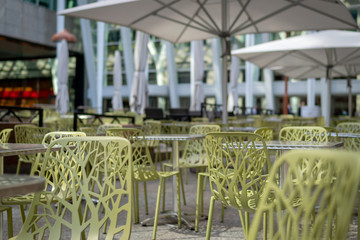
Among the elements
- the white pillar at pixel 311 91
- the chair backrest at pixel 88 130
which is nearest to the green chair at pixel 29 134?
the chair backrest at pixel 88 130

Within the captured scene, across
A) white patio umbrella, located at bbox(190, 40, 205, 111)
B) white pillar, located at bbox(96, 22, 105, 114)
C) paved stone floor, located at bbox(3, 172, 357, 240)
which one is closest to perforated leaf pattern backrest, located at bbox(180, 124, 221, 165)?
paved stone floor, located at bbox(3, 172, 357, 240)

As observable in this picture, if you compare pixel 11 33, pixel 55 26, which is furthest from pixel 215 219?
pixel 55 26

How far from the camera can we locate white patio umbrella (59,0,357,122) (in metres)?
5.74

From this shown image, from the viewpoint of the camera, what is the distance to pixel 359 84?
73.8ft

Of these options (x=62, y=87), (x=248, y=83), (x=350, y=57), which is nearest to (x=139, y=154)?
(x=350, y=57)

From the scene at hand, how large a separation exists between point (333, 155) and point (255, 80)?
79.9ft

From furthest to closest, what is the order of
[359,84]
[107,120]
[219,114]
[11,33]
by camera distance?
[359,84], [11,33], [219,114], [107,120]

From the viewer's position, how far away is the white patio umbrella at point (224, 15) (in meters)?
5.74

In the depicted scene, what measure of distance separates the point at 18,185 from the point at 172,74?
23868 mm

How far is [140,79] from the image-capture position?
11.8 m

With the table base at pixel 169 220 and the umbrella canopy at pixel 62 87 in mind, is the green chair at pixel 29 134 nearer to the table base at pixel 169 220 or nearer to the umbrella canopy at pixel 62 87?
the table base at pixel 169 220

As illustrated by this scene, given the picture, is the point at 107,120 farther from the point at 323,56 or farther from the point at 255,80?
the point at 255,80

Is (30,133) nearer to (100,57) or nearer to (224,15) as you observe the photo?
(224,15)

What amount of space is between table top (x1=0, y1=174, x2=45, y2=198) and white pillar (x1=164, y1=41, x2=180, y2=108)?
75.1 feet
